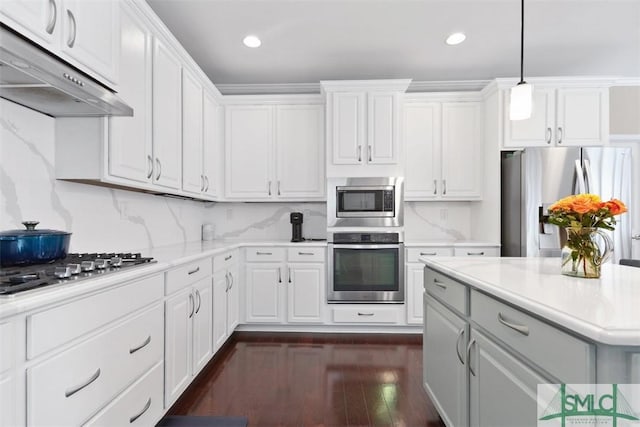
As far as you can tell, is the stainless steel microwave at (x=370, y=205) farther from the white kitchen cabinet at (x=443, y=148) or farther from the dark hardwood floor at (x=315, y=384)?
the dark hardwood floor at (x=315, y=384)

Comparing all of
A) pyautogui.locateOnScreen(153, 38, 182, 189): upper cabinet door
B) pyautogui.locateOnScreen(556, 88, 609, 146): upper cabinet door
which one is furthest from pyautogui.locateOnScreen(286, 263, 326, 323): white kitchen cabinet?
pyautogui.locateOnScreen(556, 88, 609, 146): upper cabinet door

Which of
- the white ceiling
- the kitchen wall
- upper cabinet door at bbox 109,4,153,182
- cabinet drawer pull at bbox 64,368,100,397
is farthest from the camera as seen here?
the white ceiling

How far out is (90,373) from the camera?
51.9 inches

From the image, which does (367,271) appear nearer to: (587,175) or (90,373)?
(587,175)

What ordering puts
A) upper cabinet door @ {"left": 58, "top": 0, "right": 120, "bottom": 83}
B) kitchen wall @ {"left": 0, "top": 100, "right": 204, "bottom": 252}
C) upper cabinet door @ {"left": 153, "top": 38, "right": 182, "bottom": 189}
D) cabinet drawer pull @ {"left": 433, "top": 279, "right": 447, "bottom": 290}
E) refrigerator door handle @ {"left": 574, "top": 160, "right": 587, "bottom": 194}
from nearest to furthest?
1. upper cabinet door @ {"left": 58, "top": 0, "right": 120, "bottom": 83}
2. kitchen wall @ {"left": 0, "top": 100, "right": 204, "bottom": 252}
3. cabinet drawer pull @ {"left": 433, "top": 279, "right": 447, "bottom": 290}
4. upper cabinet door @ {"left": 153, "top": 38, "right": 182, "bottom": 189}
5. refrigerator door handle @ {"left": 574, "top": 160, "right": 587, "bottom": 194}

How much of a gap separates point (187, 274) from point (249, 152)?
2.01 meters

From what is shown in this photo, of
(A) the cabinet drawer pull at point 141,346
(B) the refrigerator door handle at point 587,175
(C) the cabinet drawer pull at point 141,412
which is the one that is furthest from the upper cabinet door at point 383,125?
(C) the cabinet drawer pull at point 141,412

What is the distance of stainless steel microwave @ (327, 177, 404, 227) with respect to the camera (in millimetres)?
3633

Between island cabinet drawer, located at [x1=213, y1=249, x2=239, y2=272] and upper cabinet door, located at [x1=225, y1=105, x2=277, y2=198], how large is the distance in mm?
825

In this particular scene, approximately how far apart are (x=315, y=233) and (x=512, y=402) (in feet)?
10.3

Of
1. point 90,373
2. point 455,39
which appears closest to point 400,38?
point 455,39

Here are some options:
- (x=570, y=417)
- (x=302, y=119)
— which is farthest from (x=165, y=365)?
(x=302, y=119)

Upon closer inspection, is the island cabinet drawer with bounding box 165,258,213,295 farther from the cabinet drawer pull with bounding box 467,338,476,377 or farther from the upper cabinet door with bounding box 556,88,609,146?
the upper cabinet door with bounding box 556,88,609,146

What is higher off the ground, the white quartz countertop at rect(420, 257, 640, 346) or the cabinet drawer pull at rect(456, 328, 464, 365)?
the white quartz countertop at rect(420, 257, 640, 346)
